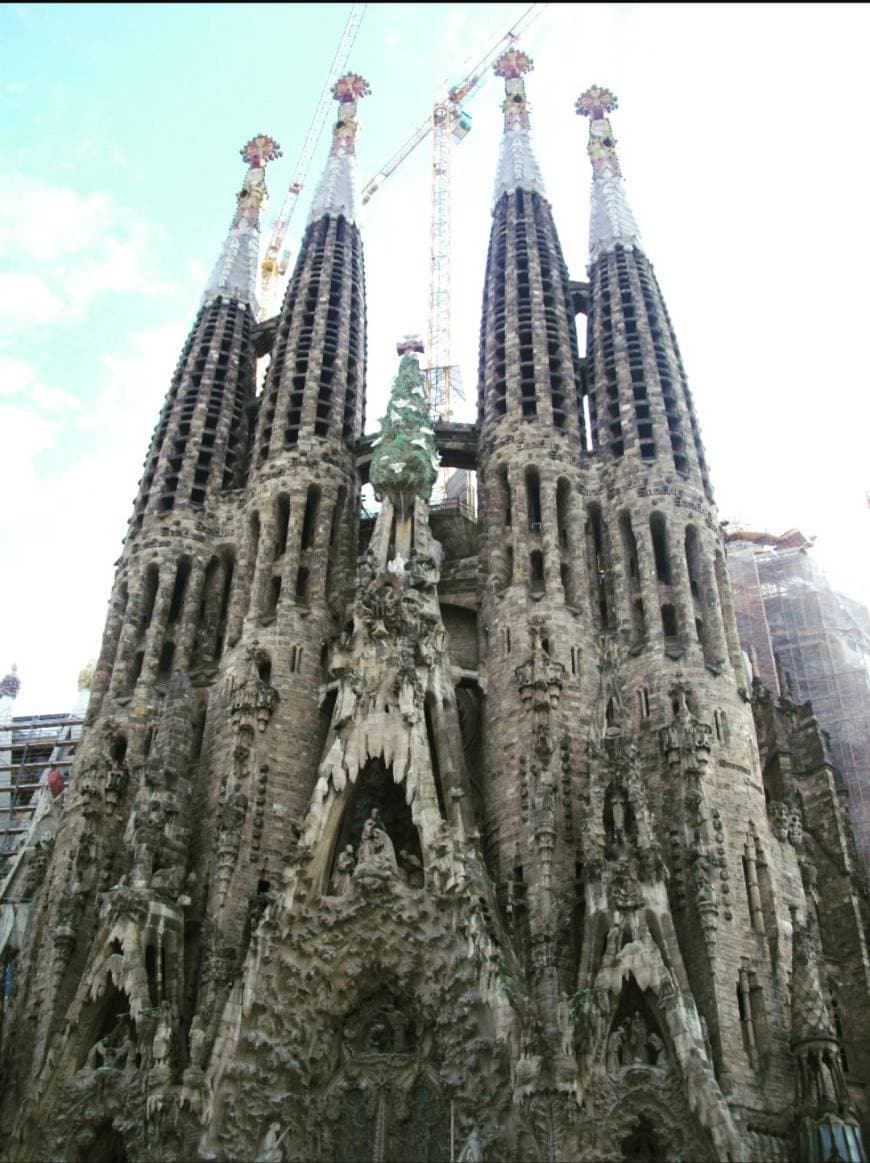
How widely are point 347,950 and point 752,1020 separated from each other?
7.20 metres

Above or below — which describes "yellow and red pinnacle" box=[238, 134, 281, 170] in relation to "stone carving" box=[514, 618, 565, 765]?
above

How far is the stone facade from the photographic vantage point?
20047 mm

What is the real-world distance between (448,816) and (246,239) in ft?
79.0

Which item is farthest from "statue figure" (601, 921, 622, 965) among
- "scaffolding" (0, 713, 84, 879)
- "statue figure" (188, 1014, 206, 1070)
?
"scaffolding" (0, 713, 84, 879)

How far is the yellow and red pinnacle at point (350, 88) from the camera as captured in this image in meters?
44.3

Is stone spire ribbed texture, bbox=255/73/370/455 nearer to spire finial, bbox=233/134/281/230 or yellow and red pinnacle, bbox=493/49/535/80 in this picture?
spire finial, bbox=233/134/281/230

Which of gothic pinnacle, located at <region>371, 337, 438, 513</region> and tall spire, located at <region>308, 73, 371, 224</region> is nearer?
gothic pinnacle, located at <region>371, 337, 438, 513</region>

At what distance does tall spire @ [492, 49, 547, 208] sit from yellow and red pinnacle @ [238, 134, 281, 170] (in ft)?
27.7

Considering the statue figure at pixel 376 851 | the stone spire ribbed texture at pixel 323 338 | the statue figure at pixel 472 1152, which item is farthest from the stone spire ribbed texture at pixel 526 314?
the statue figure at pixel 472 1152

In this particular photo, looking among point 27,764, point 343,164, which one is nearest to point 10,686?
point 27,764

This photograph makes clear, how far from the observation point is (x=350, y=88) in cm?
4434

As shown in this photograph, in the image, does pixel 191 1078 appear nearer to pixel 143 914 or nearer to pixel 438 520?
pixel 143 914

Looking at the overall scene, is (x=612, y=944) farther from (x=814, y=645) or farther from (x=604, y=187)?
(x=604, y=187)

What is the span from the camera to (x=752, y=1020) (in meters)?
20.9
